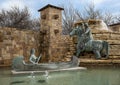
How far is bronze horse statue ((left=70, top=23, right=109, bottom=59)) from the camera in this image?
1298cm

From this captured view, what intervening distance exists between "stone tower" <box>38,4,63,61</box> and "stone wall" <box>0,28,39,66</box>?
0.39 metres

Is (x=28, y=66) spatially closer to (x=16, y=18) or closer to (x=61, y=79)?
(x=61, y=79)

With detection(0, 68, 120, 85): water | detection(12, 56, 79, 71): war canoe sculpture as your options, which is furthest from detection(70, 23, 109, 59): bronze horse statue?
detection(12, 56, 79, 71): war canoe sculpture

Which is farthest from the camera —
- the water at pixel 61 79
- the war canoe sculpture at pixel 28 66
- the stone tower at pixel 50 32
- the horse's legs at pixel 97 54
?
the stone tower at pixel 50 32

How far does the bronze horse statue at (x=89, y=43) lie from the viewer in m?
13.0

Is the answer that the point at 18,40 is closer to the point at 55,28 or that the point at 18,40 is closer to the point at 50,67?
the point at 55,28

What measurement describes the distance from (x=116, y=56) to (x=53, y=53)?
3.36m

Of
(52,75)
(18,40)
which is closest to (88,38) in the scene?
(18,40)

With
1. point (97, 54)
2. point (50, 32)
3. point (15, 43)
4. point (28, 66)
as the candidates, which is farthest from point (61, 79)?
point (50, 32)

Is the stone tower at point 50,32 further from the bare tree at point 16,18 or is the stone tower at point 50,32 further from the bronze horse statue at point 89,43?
the bare tree at point 16,18

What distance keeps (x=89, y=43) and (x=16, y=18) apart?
22.3 meters

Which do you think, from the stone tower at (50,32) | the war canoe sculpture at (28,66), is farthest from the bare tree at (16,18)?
the war canoe sculpture at (28,66)

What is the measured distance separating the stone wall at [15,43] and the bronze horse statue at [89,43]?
2.45 metres

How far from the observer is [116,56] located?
13.3m
